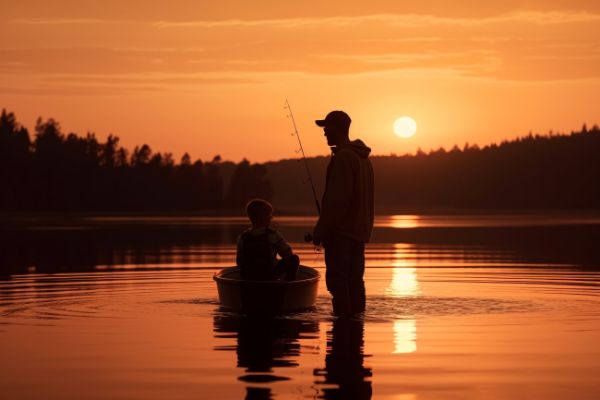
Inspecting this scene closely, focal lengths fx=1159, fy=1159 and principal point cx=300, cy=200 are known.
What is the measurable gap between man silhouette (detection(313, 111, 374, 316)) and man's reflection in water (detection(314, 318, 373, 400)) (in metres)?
0.63

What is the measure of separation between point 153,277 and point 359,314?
854 centimetres

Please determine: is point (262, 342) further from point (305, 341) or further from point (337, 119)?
point (337, 119)

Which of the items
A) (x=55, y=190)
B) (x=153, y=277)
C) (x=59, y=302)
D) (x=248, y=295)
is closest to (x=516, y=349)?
(x=248, y=295)

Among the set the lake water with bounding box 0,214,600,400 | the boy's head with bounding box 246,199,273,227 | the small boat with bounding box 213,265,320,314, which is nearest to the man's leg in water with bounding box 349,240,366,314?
the lake water with bounding box 0,214,600,400

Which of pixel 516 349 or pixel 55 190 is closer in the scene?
pixel 516 349

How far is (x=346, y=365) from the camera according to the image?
10406mm

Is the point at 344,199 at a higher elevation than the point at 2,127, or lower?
lower

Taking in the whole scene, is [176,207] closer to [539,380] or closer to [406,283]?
[406,283]

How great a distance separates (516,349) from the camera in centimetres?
1152

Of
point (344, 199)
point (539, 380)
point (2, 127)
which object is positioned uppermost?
point (2, 127)

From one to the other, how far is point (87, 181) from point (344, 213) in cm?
16268

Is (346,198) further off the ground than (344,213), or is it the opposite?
(346,198)

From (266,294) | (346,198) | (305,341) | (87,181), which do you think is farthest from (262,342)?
(87,181)

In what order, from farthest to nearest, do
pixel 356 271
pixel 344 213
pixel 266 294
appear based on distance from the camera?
pixel 266 294 → pixel 356 271 → pixel 344 213
